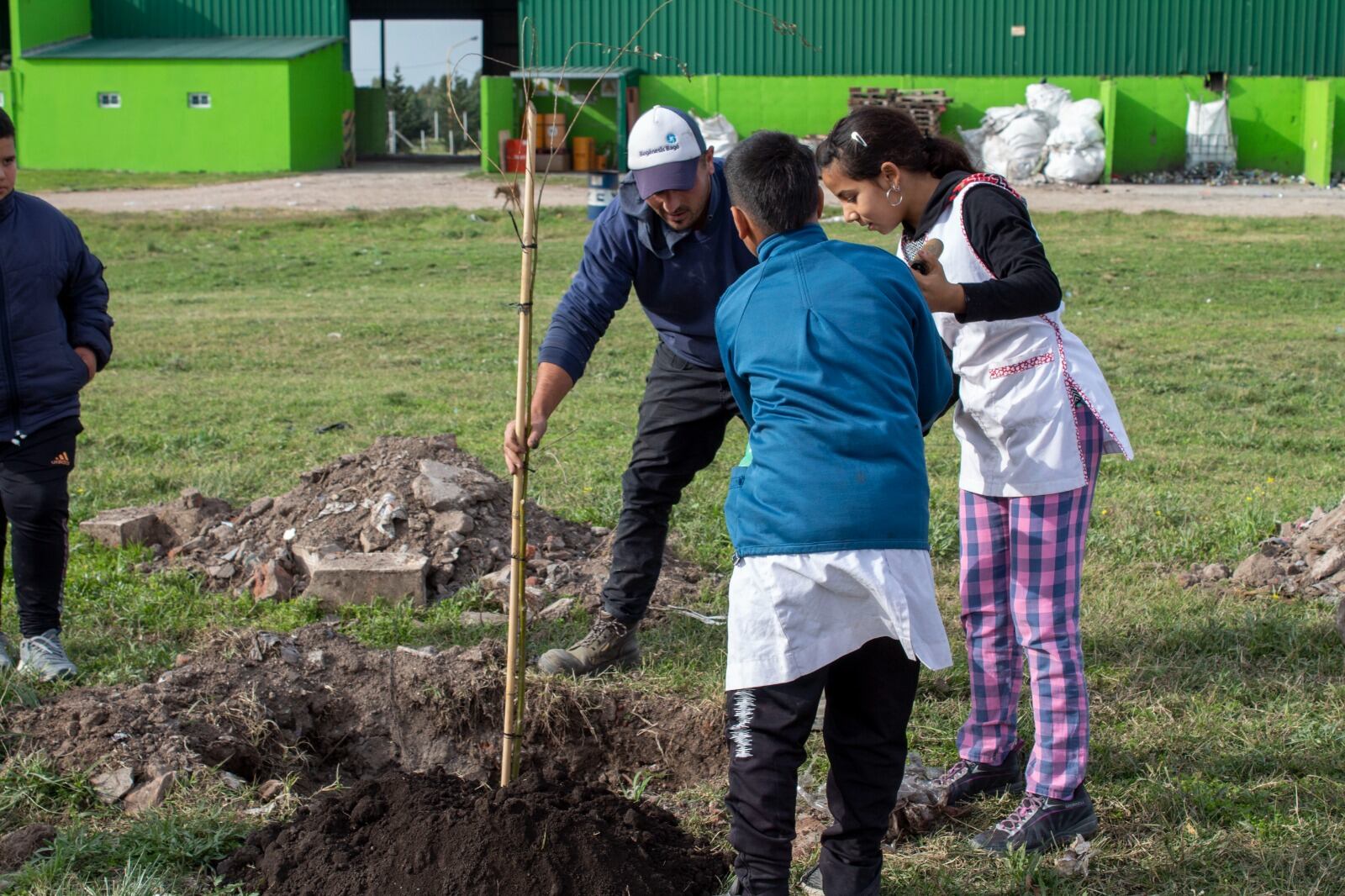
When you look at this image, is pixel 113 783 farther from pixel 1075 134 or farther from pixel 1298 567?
pixel 1075 134

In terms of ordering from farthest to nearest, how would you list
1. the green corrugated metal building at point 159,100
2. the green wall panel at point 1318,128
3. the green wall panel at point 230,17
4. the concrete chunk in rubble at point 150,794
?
the green wall panel at point 230,17 < the green corrugated metal building at point 159,100 < the green wall panel at point 1318,128 < the concrete chunk in rubble at point 150,794

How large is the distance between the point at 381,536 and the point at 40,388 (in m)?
1.63

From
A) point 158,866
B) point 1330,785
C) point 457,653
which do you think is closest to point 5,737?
point 158,866

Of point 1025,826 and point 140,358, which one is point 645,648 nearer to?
point 1025,826

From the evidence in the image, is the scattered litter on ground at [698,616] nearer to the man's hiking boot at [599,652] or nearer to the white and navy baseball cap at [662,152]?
the man's hiking boot at [599,652]

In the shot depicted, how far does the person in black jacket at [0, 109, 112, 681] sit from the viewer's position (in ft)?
14.5

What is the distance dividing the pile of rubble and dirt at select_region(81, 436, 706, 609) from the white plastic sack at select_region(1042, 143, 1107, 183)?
24575mm

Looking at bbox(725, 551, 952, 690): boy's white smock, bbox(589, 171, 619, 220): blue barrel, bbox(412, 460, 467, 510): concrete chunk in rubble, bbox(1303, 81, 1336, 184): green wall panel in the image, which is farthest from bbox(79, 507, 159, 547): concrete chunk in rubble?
bbox(1303, 81, 1336, 184): green wall panel

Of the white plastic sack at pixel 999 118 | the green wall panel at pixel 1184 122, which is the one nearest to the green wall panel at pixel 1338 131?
the green wall panel at pixel 1184 122

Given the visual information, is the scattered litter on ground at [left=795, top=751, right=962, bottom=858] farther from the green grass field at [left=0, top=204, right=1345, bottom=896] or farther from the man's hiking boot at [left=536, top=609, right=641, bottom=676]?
the man's hiking boot at [left=536, top=609, right=641, bottom=676]

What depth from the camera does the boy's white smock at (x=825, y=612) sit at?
8.80 ft

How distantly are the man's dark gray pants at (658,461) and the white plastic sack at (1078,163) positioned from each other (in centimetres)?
2571

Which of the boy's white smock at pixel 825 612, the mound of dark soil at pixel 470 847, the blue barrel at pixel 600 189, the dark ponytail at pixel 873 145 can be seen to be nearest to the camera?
the boy's white smock at pixel 825 612

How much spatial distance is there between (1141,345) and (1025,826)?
8.54m
